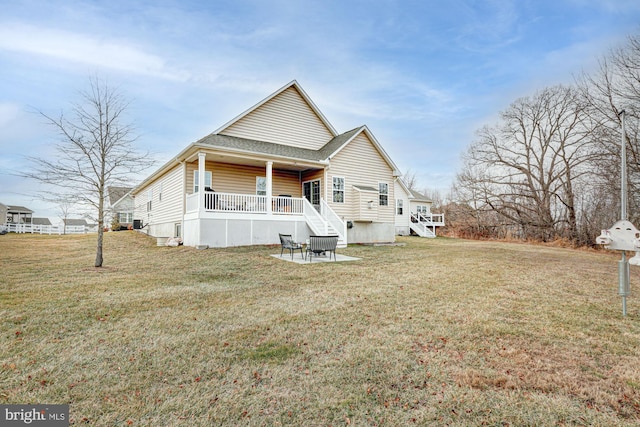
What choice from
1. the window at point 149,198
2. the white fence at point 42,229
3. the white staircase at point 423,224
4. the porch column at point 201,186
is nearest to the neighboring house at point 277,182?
the porch column at point 201,186

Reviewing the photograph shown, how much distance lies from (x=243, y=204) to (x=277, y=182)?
11.5ft

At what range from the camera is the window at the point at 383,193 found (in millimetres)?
17891

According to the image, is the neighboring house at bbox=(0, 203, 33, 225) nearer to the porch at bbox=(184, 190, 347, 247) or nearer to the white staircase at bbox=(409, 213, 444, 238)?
the porch at bbox=(184, 190, 347, 247)

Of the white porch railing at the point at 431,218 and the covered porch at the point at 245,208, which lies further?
the white porch railing at the point at 431,218

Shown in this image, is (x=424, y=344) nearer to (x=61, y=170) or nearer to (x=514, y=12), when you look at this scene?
(x=61, y=170)

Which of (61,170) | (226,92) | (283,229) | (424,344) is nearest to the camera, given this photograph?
(424,344)

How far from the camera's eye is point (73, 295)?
6.05 m

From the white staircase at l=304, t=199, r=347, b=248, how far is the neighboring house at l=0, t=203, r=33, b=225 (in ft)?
192

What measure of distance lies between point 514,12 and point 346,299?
13248 millimetres

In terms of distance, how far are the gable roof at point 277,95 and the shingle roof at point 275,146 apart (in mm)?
601

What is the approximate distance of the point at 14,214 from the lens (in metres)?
51.5

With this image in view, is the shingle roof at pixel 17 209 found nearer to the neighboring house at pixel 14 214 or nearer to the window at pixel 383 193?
the neighboring house at pixel 14 214

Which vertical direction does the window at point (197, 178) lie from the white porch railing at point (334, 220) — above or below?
above

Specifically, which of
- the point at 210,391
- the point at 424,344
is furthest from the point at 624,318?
the point at 210,391
